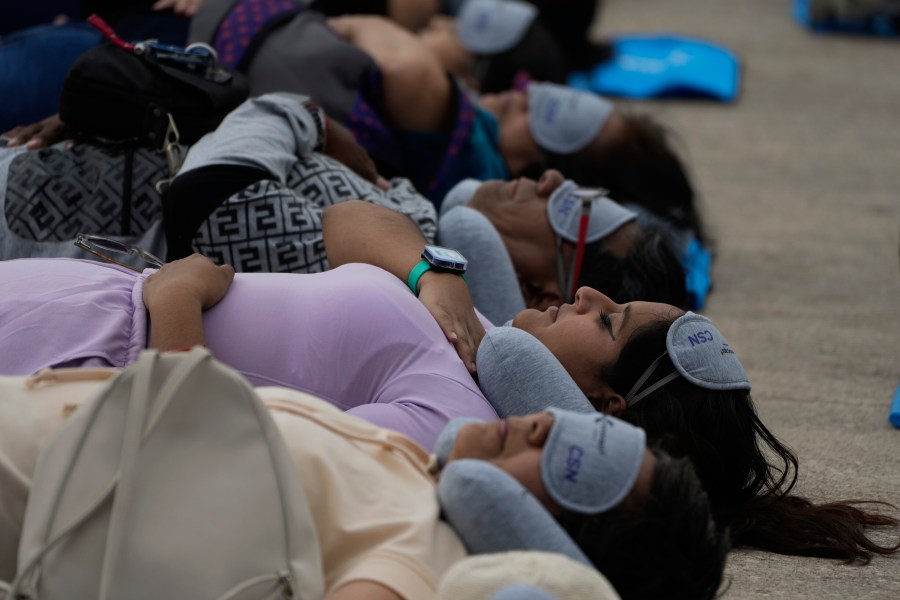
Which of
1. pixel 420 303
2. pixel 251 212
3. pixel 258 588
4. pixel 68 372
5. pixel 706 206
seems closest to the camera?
pixel 258 588

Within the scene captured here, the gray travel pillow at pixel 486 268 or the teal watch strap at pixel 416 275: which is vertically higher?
the teal watch strap at pixel 416 275

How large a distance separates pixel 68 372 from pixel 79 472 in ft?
1.05

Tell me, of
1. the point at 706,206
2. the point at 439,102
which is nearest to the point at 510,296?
the point at 439,102

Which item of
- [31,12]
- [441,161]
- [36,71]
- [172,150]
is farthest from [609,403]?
[31,12]

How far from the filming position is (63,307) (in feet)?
7.95

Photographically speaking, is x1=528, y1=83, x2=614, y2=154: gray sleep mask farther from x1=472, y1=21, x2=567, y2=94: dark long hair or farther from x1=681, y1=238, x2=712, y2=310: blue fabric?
x1=472, y1=21, x2=567, y2=94: dark long hair

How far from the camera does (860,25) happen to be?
→ 7805 millimetres

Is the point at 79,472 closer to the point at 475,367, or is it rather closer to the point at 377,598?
the point at 377,598

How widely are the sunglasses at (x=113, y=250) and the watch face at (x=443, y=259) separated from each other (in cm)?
61

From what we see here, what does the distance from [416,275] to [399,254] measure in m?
0.09

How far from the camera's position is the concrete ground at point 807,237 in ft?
9.74

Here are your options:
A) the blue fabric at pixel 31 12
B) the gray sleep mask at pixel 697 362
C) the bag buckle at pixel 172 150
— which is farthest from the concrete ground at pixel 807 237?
the blue fabric at pixel 31 12

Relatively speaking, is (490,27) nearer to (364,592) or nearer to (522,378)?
(522,378)

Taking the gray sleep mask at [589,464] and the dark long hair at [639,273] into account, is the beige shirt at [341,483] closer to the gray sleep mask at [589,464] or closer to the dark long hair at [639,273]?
the gray sleep mask at [589,464]
